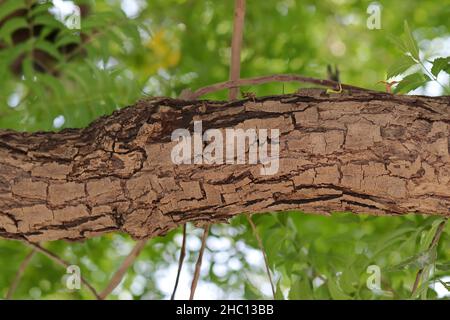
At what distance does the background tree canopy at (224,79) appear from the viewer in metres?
1.90

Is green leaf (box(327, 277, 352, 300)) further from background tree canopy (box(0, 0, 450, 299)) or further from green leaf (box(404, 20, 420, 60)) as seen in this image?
green leaf (box(404, 20, 420, 60))

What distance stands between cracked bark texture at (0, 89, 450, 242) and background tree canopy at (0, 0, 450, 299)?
7.7 inches

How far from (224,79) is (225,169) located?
4.63 ft

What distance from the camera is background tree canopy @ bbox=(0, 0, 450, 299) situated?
1898 mm

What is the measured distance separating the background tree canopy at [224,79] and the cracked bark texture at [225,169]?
20cm

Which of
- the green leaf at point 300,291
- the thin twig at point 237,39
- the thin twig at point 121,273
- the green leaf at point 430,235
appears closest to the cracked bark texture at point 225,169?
the green leaf at point 430,235

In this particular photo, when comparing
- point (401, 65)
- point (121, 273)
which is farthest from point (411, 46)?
point (121, 273)

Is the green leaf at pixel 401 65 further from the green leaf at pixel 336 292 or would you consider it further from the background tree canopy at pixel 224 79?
the green leaf at pixel 336 292

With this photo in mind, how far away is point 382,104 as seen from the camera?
1.33 meters

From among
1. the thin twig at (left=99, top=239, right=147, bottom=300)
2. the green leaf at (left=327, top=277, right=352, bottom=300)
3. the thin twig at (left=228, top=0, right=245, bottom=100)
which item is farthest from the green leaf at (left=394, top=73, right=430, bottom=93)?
the thin twig at (left=99, top=239, right=147, bottom=300)

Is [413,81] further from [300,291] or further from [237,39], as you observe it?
[300,291]

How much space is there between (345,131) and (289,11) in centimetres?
169
